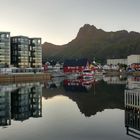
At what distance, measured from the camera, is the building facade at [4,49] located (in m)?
161

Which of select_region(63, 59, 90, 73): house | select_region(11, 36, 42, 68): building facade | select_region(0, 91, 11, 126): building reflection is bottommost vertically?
select_region(0, 91, 11, 126): building reflection

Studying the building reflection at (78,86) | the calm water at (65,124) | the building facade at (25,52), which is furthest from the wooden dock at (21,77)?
the calm water at (65,124)

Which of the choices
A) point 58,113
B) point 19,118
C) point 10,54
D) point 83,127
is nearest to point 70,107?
point 58,113

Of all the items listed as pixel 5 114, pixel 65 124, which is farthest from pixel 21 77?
pixel 65 124

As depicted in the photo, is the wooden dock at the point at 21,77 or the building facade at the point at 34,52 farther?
the building facade at the point at 34,52

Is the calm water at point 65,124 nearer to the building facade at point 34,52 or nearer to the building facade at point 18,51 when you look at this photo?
the building facade at point 18,51

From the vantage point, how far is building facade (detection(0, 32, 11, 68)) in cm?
16086

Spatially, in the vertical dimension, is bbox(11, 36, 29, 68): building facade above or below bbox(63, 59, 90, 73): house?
above

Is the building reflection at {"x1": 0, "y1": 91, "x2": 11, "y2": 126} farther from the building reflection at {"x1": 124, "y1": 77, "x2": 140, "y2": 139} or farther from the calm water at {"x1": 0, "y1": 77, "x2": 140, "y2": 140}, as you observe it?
the building reflection at {"x1": 124, "y1": 77, "x2": 140, "y2": 139}

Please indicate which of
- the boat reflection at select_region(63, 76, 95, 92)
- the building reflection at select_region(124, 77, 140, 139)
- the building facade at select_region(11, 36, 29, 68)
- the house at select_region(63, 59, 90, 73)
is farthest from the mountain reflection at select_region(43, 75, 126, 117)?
the house at select_region(63, 59, 90, 73)

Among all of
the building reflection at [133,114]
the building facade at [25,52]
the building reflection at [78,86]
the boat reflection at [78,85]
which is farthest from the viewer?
the building facade at [25,52]

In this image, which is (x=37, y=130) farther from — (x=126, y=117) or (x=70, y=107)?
(x=70, y=107)

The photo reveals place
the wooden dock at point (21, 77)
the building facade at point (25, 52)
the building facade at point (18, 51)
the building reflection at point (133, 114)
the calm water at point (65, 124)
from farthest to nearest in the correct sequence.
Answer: the building facade at point (25, 52) → the building facade at point (18, 51) → the wooden dock at point (21, 77) → the building reflection at point (133, 114) → the calm water at point (65, 124)

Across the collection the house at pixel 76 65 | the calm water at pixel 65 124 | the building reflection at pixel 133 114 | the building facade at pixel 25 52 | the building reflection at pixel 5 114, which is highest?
the building facade at pixel 25 52
